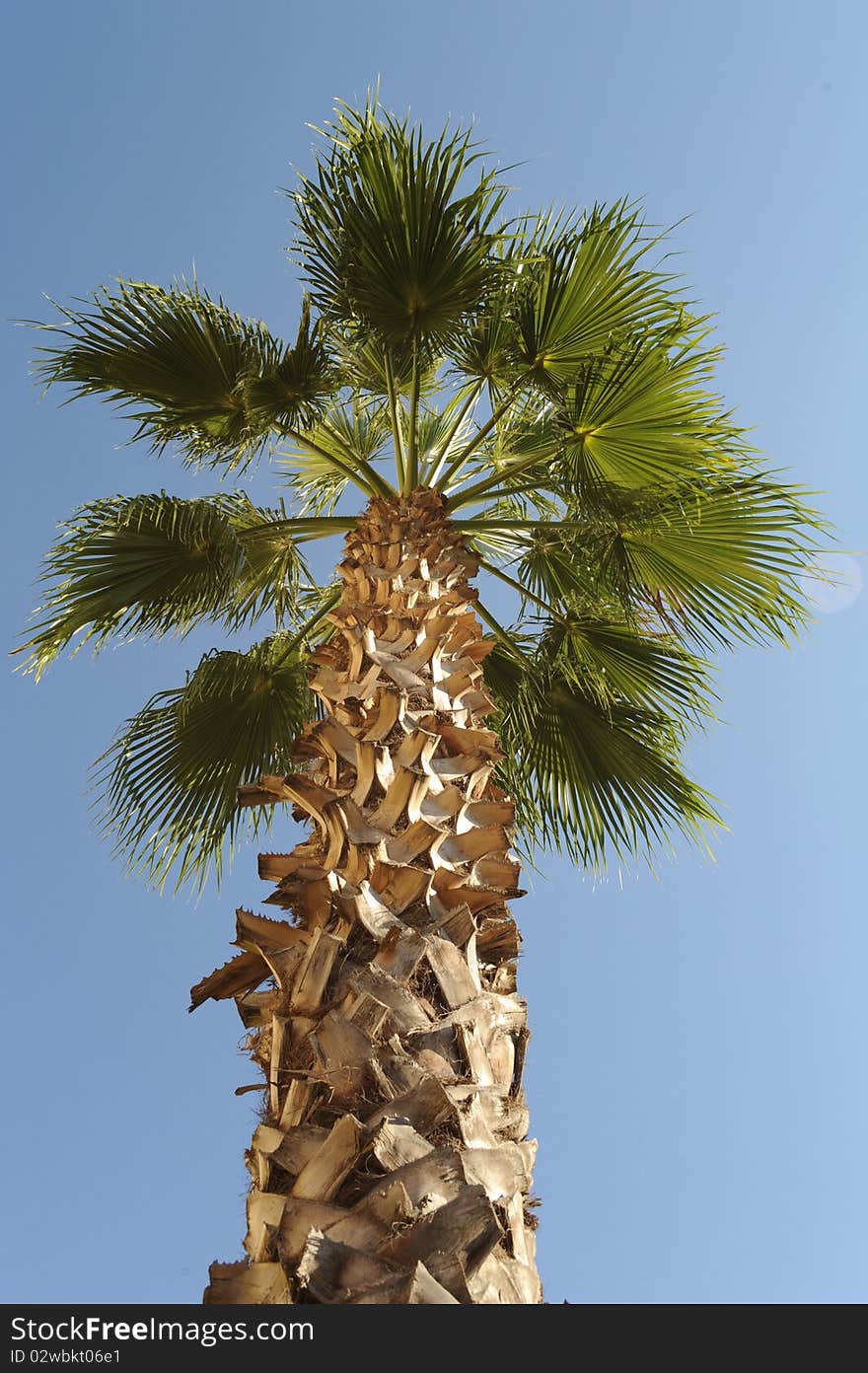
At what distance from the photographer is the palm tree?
106 inches

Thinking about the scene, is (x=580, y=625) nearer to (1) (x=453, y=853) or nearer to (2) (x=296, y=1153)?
(1) (x=453, y=853)

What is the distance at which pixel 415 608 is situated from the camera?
429 cm

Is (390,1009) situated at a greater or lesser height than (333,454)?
lesser

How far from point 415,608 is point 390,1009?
204 cm

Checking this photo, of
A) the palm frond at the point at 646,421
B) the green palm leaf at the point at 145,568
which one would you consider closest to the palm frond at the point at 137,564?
the green palm leaf at the point at 145,568

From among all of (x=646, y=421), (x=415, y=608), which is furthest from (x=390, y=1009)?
(x=646, y=421)

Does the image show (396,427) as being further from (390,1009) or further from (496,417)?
(390,1009)

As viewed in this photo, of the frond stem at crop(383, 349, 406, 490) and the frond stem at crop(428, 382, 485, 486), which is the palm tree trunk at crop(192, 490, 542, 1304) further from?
the frond stem at crop(428, 382, 485, 486)

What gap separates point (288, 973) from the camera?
277 centimetres

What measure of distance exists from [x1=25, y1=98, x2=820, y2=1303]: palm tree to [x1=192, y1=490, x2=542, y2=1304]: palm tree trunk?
0.01 m

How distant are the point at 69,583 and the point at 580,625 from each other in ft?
8.78

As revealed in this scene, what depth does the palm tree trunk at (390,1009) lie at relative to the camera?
211 cm

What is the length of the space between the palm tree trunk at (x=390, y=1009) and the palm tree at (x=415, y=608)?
11mm
